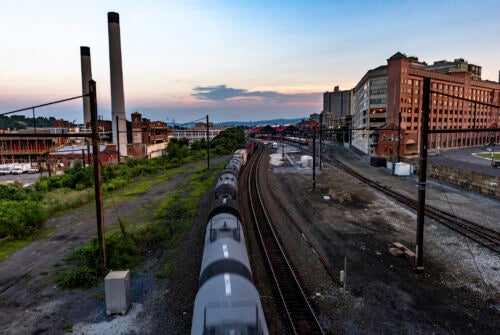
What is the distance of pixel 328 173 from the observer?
2013 inches

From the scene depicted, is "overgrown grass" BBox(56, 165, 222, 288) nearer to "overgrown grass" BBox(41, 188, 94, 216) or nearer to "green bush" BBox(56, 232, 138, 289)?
"green bush" BBox(56, 232, 138, 289)

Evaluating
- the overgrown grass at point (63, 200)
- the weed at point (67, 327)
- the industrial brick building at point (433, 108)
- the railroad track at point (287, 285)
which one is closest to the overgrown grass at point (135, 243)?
the weed at point (67, 327)

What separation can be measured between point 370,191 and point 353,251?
19.7 metres

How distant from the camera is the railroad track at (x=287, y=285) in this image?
40.4 feet

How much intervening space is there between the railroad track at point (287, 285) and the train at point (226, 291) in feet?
11.5

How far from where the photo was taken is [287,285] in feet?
Result: 50.6

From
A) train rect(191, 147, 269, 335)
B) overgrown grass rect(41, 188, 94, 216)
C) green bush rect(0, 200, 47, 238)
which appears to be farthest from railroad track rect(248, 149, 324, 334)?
overgrown grass rect(41, 188, 94, 216)

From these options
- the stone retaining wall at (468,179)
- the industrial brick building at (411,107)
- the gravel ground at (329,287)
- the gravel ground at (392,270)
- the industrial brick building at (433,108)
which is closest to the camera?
the gravel ground at (329,287)

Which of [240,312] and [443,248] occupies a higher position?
[240,312]

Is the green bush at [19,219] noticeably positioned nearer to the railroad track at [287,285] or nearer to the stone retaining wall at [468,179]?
the railroad track at [287,285]

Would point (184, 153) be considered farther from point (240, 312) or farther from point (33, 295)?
point (240, 312)

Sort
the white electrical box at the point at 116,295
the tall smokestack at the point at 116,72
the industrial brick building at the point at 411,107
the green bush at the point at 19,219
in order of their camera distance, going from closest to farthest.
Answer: the white electrical box at the point at 116,295 < the green bush at the point at 19,219 < the industrial brick building at the point at 411,107 < the tall smokestack at the point at 116,72

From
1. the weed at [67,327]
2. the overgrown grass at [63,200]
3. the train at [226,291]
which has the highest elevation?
the train at [226,291]

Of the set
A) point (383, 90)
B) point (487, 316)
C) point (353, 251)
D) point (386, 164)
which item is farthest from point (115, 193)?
point (383, 90)
